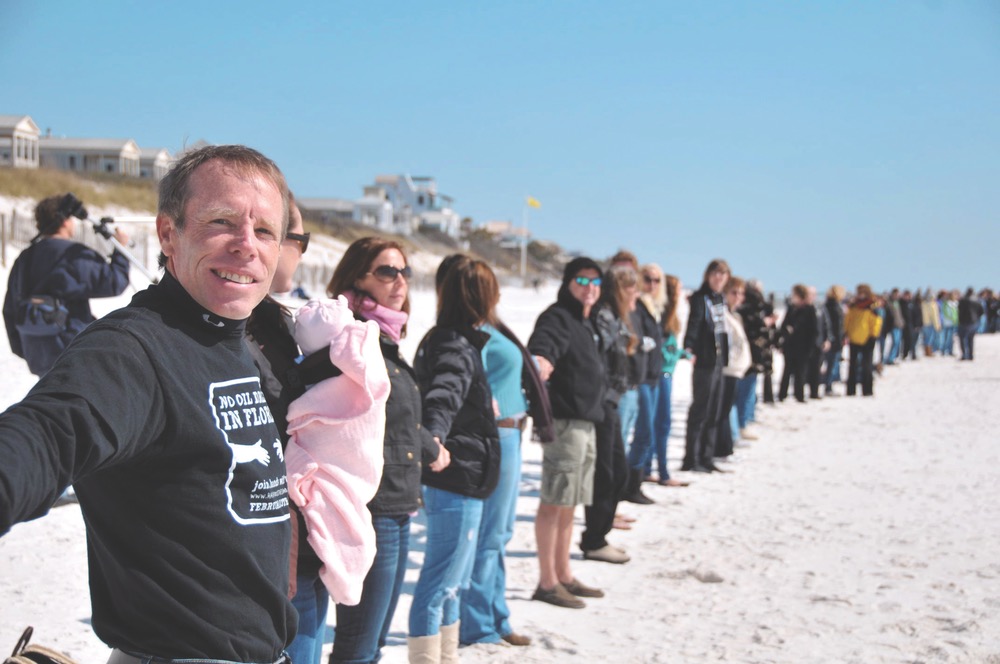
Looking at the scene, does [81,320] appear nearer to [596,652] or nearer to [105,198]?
[596,652]

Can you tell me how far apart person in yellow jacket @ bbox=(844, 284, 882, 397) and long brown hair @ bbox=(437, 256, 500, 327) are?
607 inches

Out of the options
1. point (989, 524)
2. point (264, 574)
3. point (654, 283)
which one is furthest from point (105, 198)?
point (264, 574)

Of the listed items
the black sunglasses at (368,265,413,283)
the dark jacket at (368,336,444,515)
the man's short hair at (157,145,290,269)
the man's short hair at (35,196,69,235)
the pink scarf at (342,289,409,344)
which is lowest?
the dark jacket at (368,336,444,515)

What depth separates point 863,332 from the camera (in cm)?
1864

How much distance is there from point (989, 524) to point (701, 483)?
294 centimetres

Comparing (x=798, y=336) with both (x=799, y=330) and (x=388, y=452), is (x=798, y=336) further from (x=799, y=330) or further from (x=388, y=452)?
(x=388, y=452)

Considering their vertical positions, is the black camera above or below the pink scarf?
above

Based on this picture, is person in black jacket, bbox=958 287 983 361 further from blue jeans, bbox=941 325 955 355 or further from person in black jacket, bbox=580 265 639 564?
person in black jacket, bbox=580 265 639 564

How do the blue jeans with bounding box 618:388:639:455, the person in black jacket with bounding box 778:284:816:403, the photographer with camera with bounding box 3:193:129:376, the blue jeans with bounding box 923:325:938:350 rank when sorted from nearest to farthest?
the photographer with camera with bounding box 3:193:129:376 → the blue jeans with bounding box 618:388:639:455 → the person in black jacket with bounding box 778:284:816:403 → the blue jeans with bounding box 923:325:938:350

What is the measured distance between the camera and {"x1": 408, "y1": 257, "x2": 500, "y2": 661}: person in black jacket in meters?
4.25

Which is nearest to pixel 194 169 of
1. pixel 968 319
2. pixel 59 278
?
pixel 59 278

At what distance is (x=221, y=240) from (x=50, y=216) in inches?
204

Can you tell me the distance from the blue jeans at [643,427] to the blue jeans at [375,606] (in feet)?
18.8

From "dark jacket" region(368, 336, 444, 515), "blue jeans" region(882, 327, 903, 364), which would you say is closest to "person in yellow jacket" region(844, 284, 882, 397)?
"blue jeans" region(882, 327, 903, 364)
